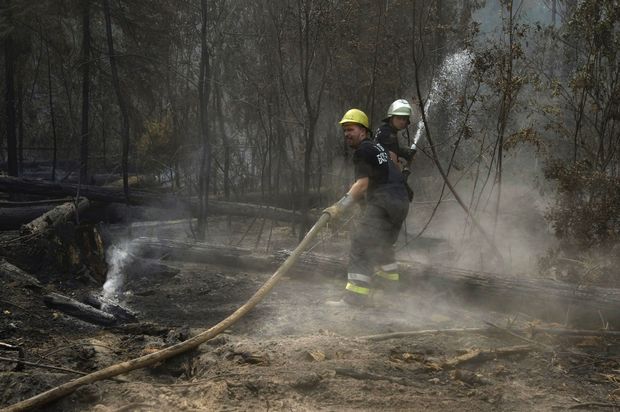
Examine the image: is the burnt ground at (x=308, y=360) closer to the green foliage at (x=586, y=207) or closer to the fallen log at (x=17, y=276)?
the fallen log at (x=17, y=276)

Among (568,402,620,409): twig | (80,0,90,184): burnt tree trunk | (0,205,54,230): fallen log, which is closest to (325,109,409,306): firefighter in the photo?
(568,402,620,409): twig

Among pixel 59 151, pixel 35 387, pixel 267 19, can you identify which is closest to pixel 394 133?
pixel 35 387

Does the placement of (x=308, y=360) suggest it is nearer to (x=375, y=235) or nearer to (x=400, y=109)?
(x=375, y=235)

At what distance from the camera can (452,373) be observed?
4.02 m

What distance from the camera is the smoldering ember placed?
3750 millimetres

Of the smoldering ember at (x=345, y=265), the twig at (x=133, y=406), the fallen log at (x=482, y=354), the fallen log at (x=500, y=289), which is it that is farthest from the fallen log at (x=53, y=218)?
the fallen log at (x=482, y=354)

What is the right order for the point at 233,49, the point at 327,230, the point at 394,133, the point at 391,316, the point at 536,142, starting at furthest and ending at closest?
the point at 233,49 → the point at 327,230 → the point at 536,142 → the point at 394,133 → the point at 391,316

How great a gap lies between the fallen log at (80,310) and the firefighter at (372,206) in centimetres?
234

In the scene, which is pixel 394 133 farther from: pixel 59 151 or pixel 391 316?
pixel 59 151

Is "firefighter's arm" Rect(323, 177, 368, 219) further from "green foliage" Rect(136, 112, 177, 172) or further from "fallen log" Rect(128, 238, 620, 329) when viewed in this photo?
"green foliage" Rect(136, 112, 177, 172)

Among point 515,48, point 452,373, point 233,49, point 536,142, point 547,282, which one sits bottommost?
point 452,373

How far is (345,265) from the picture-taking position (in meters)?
7.05

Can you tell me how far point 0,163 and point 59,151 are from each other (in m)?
3.86

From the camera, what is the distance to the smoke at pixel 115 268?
6.83m
